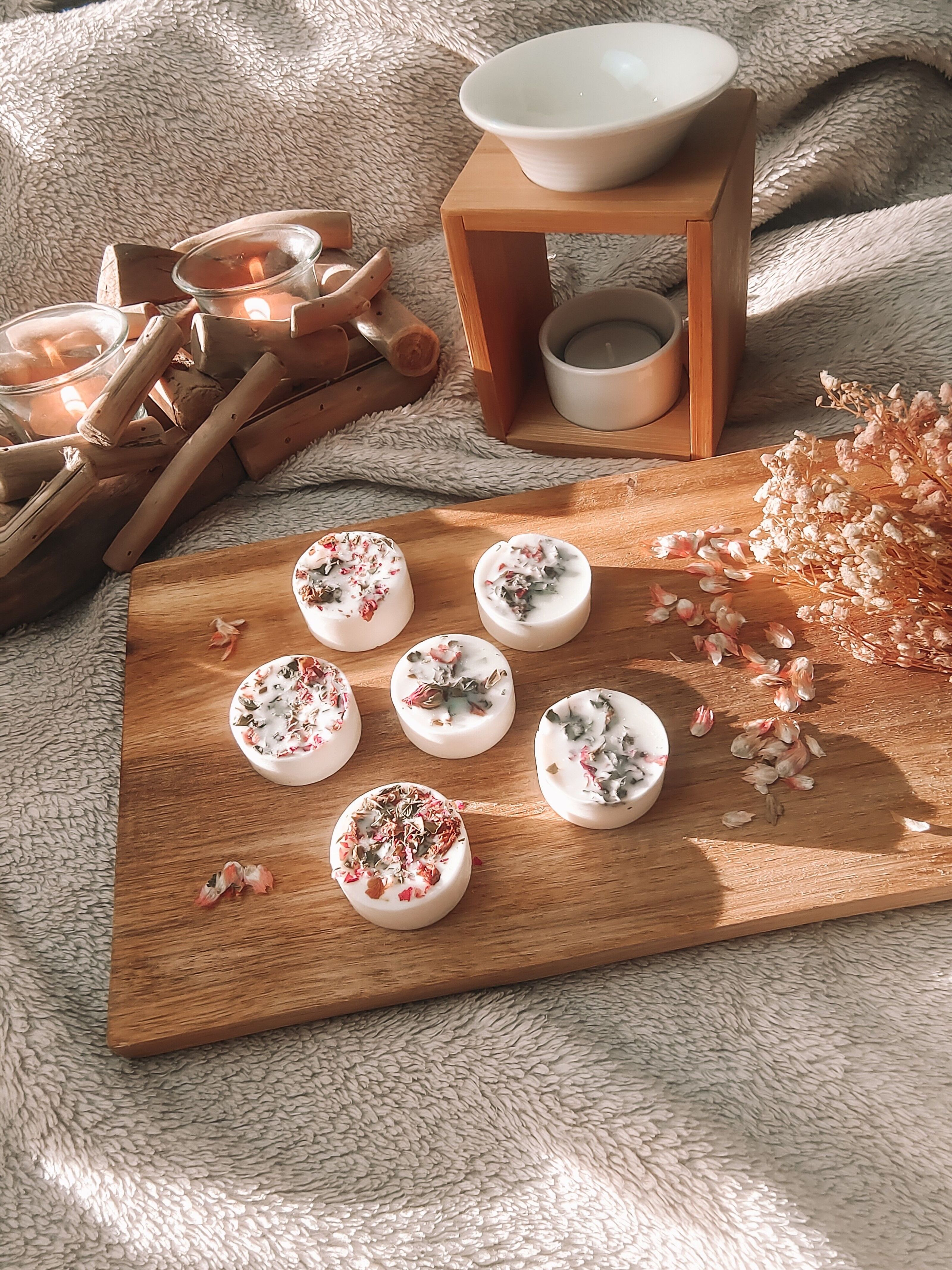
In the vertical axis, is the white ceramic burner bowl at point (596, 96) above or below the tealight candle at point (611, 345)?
above

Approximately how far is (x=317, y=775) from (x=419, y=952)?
0.17 meters

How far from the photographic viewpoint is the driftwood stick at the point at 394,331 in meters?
1.13

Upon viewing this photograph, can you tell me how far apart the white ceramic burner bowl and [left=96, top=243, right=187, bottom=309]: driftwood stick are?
0.43 m

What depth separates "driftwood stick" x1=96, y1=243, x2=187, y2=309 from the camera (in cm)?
117

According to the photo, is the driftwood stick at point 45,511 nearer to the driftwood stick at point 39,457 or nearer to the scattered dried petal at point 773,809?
the driftwood stick at point 39,457

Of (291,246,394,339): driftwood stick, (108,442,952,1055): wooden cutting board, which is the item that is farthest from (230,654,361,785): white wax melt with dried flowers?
(291,246,394,339): driftwood stick

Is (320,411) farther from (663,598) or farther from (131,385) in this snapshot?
(663,598)

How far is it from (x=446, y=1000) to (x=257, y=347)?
0.67m

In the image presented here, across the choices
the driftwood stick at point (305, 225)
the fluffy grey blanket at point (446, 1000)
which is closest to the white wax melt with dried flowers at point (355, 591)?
the fluffy grey blanket at point (446, 1000)

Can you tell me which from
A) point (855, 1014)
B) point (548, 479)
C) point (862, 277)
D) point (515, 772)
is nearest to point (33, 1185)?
point (515, 772)

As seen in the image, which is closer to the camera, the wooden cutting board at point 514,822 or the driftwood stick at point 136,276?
the wooden cutting board at point 514,822

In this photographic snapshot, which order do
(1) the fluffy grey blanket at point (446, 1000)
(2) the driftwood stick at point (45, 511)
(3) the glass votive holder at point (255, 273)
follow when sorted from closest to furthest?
(1) the fluffy grey blanket at point (446, 1000) < (2) the driftwood stick at point (45, 511) < (3) the glass votive holder at point (255, 273)

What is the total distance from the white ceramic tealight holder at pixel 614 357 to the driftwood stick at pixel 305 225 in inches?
11.1

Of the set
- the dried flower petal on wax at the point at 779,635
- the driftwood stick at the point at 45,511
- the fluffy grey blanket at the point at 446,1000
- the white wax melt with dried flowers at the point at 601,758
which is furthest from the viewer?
the driftwood stick at the point at 45,511
